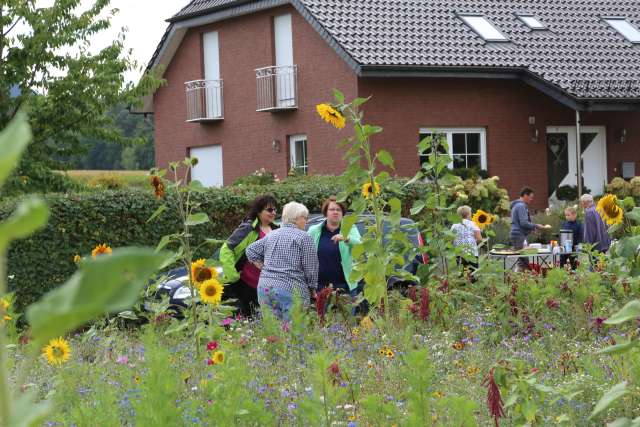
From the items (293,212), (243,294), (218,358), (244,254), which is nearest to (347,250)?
(293,212)

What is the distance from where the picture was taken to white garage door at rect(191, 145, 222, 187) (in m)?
28.6

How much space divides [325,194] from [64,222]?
4248 millimetres

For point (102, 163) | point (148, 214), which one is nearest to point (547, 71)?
point (148, 214)

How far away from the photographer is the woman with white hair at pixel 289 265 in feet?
29.9

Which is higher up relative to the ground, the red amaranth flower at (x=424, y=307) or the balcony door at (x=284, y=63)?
the balcony door at (x=284, y=63)

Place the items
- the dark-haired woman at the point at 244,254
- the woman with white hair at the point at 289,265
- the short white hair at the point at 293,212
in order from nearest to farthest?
the woman with white hair at the point at 289,265
the short white hair at the point at 293,212
the dark-haired woman at the point at 244,254

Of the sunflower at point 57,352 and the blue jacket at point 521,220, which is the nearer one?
the sunflower at point 57,352

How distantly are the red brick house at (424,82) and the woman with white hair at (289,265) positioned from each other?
14.0 metres

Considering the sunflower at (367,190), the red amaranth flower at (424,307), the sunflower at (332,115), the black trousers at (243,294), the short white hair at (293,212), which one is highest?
the sunflower at (332,115)

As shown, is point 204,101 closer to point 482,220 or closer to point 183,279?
point 183,279

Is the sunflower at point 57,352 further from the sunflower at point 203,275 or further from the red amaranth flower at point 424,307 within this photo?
the red amaranth flower at point 424,307

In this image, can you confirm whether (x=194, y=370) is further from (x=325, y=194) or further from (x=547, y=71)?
(x=547, y=71)

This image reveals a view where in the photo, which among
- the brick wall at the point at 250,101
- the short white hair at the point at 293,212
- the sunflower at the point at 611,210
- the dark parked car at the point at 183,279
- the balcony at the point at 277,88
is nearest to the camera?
the sunflower at the point at 611,210

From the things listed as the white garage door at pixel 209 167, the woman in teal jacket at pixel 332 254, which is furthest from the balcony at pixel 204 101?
the woman in teal jacket at pixel 332 254
